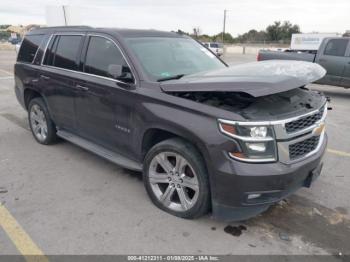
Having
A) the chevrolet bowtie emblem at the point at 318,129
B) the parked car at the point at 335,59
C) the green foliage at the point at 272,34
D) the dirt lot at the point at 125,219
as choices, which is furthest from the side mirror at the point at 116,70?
the green foliage at the point at 272,34

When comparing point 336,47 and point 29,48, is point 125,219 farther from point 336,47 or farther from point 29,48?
point 336,47

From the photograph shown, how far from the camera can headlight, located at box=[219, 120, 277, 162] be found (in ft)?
9.37

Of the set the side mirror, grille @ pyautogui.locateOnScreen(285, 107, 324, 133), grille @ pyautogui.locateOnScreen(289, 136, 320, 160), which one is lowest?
grille @ pyautogui.locateOnScreen(289, 136, 320, 160)

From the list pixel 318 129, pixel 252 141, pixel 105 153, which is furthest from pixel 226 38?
pixel 252 141

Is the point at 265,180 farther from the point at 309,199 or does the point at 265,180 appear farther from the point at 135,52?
the point at 135,52

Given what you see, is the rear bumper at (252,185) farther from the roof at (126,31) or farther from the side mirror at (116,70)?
the roof at (126,31)

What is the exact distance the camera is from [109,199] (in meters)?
3.92

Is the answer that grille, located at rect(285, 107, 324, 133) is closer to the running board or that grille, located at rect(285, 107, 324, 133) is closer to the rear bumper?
the rear bumper

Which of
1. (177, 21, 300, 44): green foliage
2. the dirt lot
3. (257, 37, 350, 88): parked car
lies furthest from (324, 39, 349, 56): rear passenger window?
(177, 21, 300, 44): green foliage

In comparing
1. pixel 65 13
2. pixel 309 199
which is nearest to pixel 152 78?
pixel 309 199

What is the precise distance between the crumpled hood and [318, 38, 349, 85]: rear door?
7.62 meters

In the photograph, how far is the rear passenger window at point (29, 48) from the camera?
5580mm

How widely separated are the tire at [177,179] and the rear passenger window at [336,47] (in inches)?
356

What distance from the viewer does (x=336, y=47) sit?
10586 millimetres
